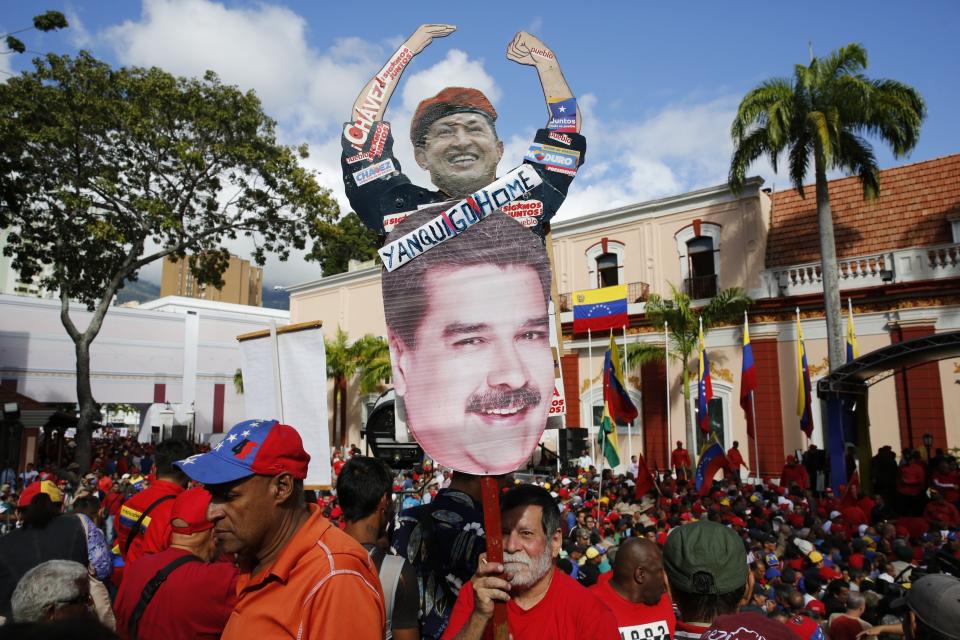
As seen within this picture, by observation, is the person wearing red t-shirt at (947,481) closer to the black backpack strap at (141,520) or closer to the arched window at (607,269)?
the black backpack strap at (141,520)

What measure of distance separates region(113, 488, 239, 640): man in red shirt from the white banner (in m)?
1.40

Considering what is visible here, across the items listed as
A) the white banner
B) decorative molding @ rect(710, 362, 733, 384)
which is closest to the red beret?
the white banner

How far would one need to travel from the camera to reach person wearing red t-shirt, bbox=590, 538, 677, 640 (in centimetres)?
315

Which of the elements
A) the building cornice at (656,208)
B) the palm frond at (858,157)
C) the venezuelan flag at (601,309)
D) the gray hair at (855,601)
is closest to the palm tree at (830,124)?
the palm frond at (858,157)

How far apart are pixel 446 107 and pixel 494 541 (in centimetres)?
219

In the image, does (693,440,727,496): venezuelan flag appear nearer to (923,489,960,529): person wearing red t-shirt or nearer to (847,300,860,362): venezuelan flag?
(923,489,960,529): person wearing red t-shirt

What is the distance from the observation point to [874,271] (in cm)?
1727

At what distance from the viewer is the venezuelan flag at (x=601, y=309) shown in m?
19.7

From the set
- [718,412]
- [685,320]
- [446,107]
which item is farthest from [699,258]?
[446,107]

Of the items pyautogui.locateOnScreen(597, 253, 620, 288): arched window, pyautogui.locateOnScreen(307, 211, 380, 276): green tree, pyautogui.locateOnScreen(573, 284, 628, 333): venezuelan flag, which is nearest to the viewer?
pyautogui.locateOnScreen(573, 284, 628, 333): venezuelan flag

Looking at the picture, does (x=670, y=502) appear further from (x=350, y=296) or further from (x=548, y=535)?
(x=350, y=296)

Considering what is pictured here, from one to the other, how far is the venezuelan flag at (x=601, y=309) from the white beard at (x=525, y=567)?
17.3m

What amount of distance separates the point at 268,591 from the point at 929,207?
20803 millimetres

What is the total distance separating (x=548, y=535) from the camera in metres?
2.68
